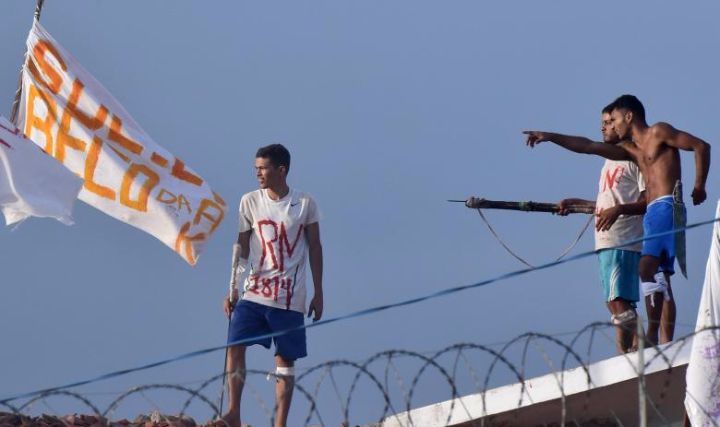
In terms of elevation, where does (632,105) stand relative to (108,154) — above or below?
below

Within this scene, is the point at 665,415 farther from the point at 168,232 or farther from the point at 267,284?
the point at 168,232

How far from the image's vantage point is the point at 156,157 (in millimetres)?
11250

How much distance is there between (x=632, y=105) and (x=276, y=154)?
2373mm

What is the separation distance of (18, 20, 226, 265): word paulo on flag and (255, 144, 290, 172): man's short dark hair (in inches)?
62.0

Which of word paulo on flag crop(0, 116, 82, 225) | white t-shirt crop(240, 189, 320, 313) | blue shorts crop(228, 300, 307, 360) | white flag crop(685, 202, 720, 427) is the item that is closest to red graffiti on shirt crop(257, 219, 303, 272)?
white t-shirt crop(240, 189, 320, 313)

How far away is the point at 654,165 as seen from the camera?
9.70 metres

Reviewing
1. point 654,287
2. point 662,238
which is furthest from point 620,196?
point 654,287

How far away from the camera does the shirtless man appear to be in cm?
945

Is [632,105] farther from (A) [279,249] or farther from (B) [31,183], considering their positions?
(B) [31,183]

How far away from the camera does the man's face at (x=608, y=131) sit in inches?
396

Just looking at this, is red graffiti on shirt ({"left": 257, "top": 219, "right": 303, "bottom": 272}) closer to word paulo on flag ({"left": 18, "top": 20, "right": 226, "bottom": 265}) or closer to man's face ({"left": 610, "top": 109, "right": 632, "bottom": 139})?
word paulo on flag ({"left": 18, "top": 20, "right": 226, "bottom": 265})

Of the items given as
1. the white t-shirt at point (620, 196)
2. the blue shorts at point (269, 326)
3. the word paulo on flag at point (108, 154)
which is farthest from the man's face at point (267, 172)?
the white t-shirt at point (620, 196)

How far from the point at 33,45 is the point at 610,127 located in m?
4.35

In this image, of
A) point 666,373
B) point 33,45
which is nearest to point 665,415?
point 666,373
